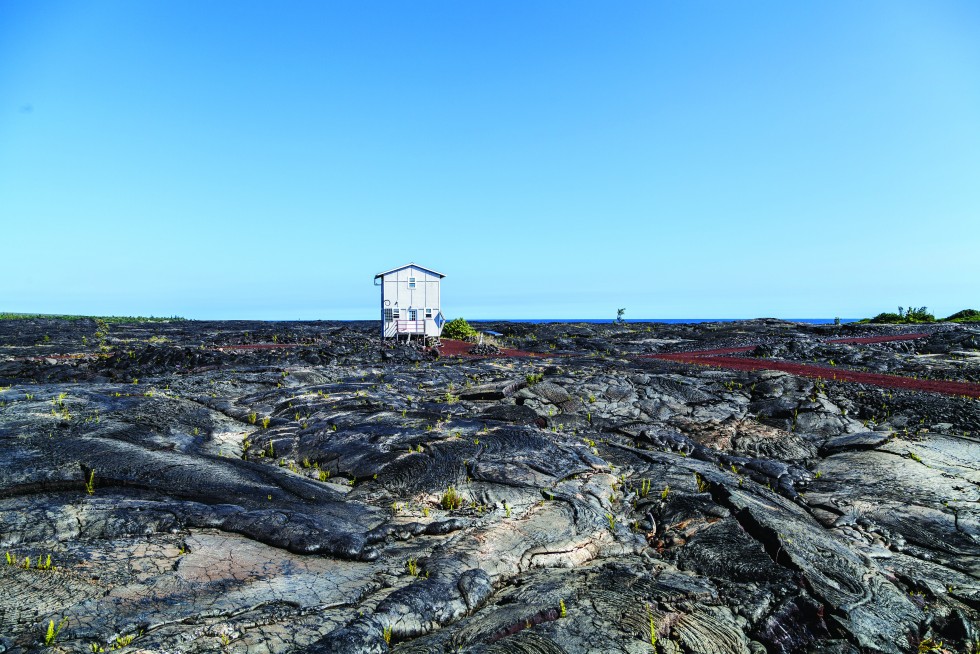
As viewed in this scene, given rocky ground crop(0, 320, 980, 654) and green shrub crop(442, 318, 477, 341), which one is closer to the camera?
rocky ground crop(0, 320, 980, 654)

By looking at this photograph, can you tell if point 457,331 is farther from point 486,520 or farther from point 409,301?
point 486,520

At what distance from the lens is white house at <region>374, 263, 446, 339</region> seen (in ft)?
133

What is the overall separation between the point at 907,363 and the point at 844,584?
2943 cm

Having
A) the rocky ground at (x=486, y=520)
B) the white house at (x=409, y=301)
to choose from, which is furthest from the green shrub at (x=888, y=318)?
the white house at (x=409, y=301)

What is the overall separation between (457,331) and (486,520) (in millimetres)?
40434

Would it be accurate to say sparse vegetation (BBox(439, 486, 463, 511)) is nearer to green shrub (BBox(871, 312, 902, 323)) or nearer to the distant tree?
the distant tree

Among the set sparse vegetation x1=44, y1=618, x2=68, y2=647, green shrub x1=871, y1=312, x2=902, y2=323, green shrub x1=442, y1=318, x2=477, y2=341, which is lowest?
sparse vegetation x1=44, y1=618, x2=68, y2=647

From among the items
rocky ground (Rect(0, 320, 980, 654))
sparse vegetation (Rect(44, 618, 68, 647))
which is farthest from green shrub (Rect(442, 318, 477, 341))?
sparse vegetation (Rect(44, 618, 68, 647))

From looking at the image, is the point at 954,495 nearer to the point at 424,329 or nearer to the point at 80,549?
the point at 80,549

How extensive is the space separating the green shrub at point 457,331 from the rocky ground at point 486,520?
29.4 m

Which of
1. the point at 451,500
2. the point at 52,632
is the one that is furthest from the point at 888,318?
the point at 52,632

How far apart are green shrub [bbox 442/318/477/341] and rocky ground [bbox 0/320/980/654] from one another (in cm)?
2939

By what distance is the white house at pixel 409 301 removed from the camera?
40.4m

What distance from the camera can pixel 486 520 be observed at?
980 cm
